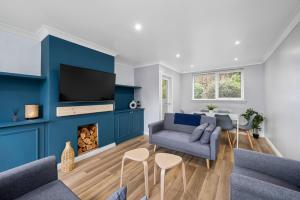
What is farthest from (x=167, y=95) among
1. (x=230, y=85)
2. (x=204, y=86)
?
(x=230, y=85)

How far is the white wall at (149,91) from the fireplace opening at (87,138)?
6.21 ft

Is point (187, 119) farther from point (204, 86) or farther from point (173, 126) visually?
point (204, 86)

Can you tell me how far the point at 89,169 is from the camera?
2.29 metres

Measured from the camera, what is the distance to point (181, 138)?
2729 millimetres

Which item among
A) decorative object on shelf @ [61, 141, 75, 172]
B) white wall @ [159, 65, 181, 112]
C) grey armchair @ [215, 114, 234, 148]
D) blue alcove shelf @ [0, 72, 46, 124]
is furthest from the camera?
white wall @ [159, 65, 181, 112]

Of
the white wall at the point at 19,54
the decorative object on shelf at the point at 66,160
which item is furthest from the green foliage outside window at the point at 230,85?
the white wall at the point at 19,54

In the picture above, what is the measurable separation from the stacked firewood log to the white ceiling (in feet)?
6.39

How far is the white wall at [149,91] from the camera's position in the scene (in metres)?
4.27

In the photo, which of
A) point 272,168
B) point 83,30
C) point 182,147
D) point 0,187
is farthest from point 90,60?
point 272,168

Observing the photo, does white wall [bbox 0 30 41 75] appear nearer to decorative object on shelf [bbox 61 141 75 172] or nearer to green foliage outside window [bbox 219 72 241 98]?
decorative object on shelf [bbox 61 141 75 172]

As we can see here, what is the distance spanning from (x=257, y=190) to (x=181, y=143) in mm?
1680

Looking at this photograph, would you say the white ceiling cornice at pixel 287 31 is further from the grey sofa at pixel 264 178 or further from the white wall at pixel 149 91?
the white wall at pixel 149 91

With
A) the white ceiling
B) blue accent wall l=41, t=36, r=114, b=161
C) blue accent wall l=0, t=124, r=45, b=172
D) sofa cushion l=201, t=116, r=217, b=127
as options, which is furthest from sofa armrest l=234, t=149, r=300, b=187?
blue accent wall l=0, t=124, r=45, b=172

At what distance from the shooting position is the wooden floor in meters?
1.71
